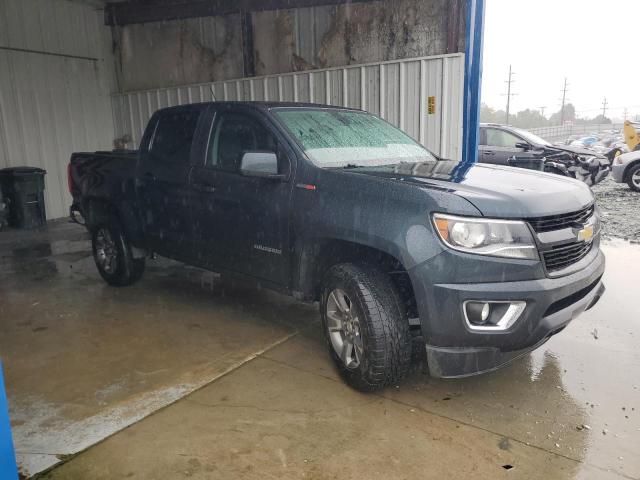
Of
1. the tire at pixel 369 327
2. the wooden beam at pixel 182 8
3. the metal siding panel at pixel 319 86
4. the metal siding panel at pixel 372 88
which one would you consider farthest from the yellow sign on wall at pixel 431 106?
the tire at pixel 369 327

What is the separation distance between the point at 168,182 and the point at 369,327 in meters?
2.45

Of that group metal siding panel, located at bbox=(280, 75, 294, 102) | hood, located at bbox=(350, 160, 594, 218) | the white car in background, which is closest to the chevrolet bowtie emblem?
hood, located at bbox=(350, 160, 594, 218)

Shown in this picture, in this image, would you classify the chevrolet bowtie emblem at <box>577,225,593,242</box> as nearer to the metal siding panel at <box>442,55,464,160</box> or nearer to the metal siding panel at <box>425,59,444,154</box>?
the metal siding panel at <box>442,55,464,160</box>

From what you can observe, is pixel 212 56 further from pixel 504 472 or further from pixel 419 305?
pixel 504 472

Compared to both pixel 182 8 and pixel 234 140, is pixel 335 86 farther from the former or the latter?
pixel 234 140

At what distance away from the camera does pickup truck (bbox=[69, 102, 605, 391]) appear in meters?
2.74

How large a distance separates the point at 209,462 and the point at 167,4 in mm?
9752

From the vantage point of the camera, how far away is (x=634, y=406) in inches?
121

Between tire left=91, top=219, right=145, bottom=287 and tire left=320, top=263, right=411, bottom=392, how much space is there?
2.83 metres

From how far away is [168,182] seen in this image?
456 centimetres

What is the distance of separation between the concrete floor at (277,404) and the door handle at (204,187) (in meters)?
1.16

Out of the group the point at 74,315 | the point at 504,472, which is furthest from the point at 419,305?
the point at 74,315

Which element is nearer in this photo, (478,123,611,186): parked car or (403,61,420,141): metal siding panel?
(403,61,420,141): metal siding panel

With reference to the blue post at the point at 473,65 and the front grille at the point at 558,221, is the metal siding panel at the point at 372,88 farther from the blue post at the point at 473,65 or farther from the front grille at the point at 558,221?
the front grille at the point at 558,221
